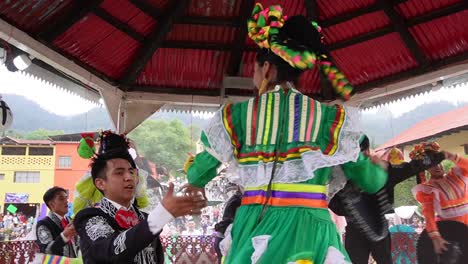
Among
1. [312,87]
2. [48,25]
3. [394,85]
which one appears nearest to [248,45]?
[312,87]

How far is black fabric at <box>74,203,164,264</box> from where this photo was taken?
6.64 feet

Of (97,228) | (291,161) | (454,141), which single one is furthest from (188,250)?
(454,141)

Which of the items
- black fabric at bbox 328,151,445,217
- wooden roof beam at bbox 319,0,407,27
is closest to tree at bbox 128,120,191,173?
wooden roof beam at bbox 319,0,407,27

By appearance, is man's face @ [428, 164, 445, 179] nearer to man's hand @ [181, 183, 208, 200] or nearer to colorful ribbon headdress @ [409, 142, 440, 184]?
colorful ribbon headdress @ [409, 142, 440, 184]

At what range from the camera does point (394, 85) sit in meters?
6.75

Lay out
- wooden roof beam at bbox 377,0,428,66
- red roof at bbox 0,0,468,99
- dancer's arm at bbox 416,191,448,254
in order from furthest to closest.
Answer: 1. wooden roof beam at bbox 377,0,428,66
2. red roof at bbox 0,0,468,99
3. dancer's arm at bbox 416,191,448,254

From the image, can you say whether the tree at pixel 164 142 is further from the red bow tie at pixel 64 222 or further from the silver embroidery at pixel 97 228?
the silver embroidery at pixel 97 228

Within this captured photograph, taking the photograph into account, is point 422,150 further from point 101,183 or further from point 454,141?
point 454,141

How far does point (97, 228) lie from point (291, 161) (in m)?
1.01

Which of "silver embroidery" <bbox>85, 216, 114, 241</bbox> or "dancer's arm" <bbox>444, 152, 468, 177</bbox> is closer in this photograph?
"silver embroidery" <bbox>85, 216, 114, 241</bbox>

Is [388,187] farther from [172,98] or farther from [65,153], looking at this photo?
[65,153]

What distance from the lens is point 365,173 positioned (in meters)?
2.11

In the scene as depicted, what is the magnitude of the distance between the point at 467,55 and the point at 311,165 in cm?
500

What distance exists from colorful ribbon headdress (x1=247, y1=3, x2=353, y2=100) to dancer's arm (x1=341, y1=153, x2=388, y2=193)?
38cm
